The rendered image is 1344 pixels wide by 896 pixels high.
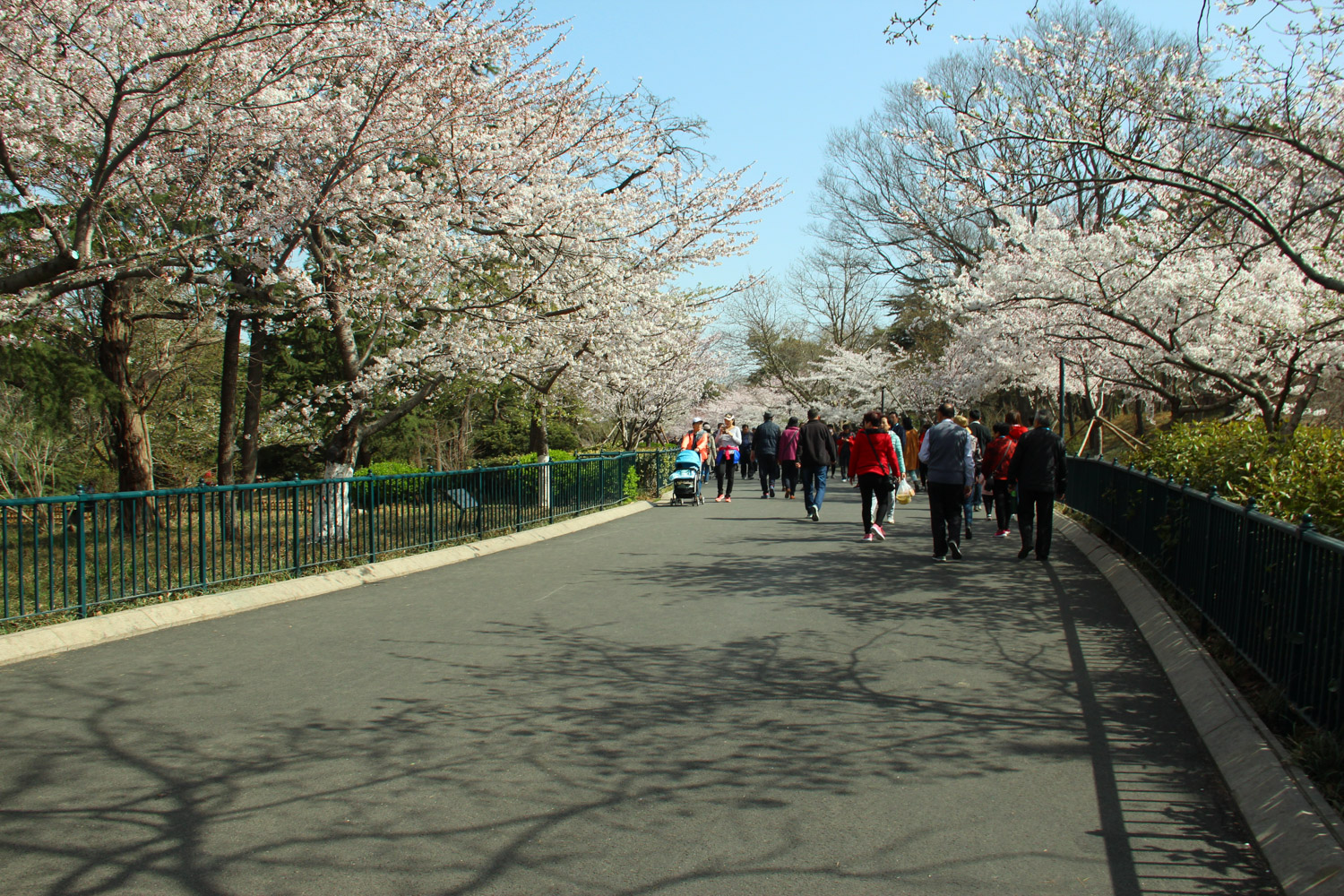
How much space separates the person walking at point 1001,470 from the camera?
15.3 meters

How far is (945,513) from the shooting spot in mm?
12836

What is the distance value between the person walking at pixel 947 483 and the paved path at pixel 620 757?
3.34 metres

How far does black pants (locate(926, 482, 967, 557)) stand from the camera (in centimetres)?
1278

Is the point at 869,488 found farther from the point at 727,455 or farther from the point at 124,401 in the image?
the point at 124,401

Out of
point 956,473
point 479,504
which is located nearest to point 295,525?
point 479,504

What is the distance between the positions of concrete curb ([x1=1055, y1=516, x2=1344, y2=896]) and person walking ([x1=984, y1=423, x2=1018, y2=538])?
755cm

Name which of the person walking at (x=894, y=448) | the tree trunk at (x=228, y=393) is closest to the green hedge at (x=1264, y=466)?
the person walking at (x=894, y=448)

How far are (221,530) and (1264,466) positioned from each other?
31.0ft

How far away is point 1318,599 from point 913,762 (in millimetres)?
2105

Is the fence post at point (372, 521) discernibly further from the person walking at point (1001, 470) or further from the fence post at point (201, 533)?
the person walking at point (1001, 470)

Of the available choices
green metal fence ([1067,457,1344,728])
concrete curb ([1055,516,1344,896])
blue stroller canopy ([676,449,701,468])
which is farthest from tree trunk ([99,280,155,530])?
concrete curb ([1055,516,1344,896])

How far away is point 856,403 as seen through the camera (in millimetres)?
59625

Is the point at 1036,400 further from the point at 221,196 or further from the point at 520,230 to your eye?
the point at 221,196

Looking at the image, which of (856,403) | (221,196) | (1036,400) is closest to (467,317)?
(221,196)
